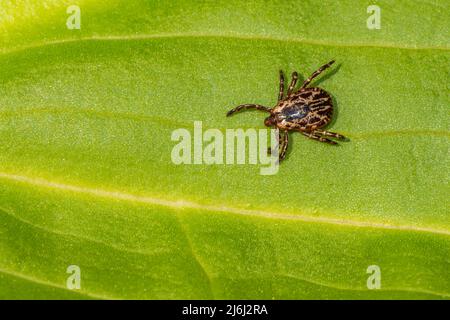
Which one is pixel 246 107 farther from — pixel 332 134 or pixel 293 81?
pixel 332 134

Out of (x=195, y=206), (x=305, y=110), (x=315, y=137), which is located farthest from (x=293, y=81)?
(x=195, y=206)

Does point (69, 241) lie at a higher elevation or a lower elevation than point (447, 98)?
lower

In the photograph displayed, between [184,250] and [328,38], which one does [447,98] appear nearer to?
[328,38]

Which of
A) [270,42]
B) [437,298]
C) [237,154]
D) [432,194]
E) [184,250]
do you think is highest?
[270,42]

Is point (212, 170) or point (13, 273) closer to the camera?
point (13, 273)

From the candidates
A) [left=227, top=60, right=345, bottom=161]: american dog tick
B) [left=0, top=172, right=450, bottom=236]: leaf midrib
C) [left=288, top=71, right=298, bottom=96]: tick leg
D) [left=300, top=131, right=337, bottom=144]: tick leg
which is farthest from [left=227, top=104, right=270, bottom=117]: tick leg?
[left=0, top=172, right=450, bottom=236]: leaf midrib

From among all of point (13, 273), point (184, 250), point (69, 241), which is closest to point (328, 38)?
point (184, 250)

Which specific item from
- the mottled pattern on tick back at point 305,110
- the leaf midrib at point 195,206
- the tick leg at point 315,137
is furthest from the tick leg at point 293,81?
the leaf midrib at point 195,206
